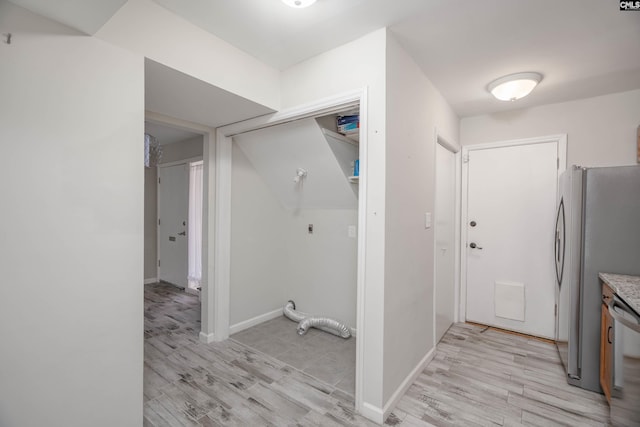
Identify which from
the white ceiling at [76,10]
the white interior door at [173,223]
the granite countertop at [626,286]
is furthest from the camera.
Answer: the white interior door at [173,223]

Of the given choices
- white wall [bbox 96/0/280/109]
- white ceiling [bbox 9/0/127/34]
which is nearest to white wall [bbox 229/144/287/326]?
white wall [bbox 96/0/280/109]

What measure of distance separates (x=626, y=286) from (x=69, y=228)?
116 inches

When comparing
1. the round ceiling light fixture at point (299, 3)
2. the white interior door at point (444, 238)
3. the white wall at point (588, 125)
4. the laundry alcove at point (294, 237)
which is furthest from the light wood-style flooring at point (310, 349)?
the white wall at point (588, 125)

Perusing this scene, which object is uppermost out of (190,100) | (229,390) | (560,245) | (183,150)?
(183,150)

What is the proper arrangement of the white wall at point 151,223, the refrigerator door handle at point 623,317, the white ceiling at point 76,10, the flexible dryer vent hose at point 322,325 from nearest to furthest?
the white ceiling at point 76,10 < the refrigerator door handle at point 623,317 < the flexible dryer vent hose at point 322,325 < the white wall at point 151,223

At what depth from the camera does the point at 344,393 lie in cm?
203

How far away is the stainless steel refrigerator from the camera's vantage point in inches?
75.7

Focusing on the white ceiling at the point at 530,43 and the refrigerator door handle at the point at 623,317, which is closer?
the refrigerator door handle at the point at 623,317

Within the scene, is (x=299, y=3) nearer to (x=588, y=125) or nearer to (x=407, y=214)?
(x=407, y=214)

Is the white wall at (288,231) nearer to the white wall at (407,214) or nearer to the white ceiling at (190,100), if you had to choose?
the white ceiling at (190,100)

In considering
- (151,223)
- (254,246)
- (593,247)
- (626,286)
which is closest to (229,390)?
(254,246)

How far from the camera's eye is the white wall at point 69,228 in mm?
1173

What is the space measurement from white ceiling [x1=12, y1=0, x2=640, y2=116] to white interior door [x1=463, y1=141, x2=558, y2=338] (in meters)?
0.91

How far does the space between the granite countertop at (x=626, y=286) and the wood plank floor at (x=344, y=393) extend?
2.84ft
